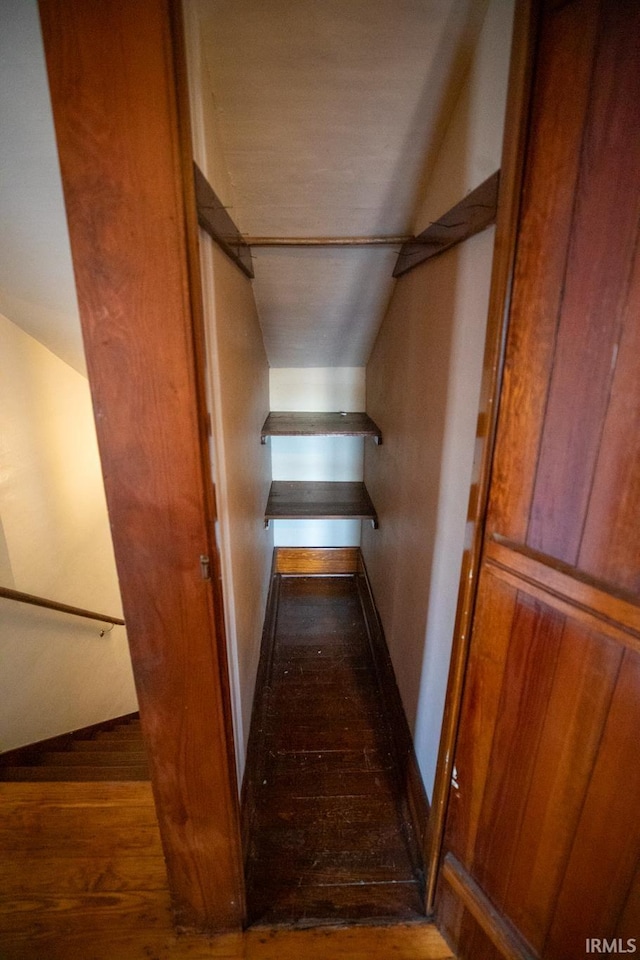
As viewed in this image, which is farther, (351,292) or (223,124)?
(351,292)

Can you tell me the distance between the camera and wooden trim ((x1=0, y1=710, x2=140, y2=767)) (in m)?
1.90

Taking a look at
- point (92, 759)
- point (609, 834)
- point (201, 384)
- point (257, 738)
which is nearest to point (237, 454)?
point (201, 384)

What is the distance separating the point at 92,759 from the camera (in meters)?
1.98

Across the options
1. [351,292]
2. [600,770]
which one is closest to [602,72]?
[600,770]

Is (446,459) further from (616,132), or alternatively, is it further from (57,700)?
(57,700)

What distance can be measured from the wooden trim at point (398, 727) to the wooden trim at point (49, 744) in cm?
183

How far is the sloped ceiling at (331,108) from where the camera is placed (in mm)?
845

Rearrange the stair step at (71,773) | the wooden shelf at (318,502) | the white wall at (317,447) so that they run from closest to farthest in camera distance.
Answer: the stair step at (71,773) < the wooden shelf at (318,502) < the white wall at (317,447)

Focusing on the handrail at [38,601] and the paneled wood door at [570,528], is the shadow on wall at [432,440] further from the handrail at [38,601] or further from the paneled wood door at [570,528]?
the handrail at [38,601]

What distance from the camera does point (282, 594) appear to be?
2672 millimetres

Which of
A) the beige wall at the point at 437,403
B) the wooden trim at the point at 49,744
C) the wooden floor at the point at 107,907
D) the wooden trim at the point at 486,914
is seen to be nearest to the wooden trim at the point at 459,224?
the beige wall at the point at 437,403

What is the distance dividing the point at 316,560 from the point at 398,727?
1.37 m

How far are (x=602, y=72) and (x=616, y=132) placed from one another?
10 cm

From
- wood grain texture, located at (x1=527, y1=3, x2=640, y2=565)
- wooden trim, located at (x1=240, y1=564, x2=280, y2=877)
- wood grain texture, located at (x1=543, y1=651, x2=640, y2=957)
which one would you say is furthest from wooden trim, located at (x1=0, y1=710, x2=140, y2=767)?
wood grain texture, located at (x1=527, y1=3, x2=640, y2=565)
